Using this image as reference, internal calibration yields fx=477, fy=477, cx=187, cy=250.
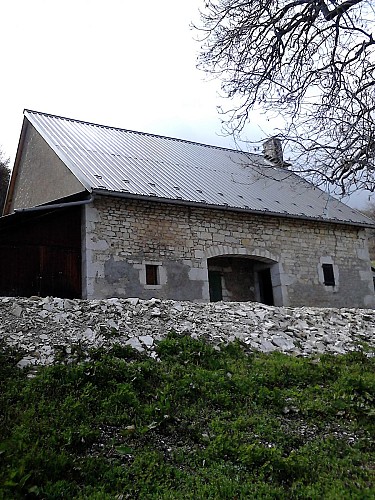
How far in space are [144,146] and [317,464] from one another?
11525 millimetres

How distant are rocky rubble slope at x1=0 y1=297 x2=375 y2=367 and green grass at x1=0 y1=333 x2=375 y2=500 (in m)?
0.40

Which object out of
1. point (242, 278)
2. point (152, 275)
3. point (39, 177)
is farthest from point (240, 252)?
point (39, 177)

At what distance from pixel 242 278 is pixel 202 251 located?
7.58 ft

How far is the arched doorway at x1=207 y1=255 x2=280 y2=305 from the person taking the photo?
12.3 meters

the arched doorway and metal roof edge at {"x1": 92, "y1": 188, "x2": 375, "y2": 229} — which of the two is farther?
the arched doorway

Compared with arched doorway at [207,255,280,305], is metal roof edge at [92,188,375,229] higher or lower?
higher

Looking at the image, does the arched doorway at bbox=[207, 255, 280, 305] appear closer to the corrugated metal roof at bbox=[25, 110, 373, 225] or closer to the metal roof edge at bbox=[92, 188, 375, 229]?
the metal roof edge at bbox=[92, 188, 375, 229]

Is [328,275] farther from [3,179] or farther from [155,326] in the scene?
[3,179]

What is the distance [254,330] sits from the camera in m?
7.09

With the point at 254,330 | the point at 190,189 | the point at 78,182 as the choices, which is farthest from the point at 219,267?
the point at 254,330

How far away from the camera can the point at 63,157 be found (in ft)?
35.9

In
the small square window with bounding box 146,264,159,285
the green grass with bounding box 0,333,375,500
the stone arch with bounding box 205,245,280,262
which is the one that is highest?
the stone arch with bounding box 205,245,280,262

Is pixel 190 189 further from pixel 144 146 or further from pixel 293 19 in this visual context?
pixel 293 19

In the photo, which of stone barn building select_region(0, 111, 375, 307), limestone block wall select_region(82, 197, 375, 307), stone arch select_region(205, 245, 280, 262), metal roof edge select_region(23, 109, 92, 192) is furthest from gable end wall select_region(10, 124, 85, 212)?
stone arch select_region(205, 245, 280, 262)
